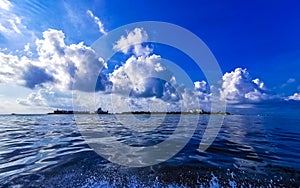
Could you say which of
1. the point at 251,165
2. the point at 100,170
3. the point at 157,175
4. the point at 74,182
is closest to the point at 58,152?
the point at 100,170

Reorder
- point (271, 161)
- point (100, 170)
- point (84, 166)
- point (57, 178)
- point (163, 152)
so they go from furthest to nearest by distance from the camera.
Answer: point (163, 152), point (271, 161), point (84, 166), point (100, 170), point (57, 178)

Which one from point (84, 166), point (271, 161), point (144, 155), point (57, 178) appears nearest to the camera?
point (57, 178)

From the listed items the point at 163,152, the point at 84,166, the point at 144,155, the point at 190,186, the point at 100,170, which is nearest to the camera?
the point at 190,186

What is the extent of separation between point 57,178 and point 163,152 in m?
6.46

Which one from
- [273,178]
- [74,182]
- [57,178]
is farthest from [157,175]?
[273,178]

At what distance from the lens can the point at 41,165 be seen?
31.3 feet

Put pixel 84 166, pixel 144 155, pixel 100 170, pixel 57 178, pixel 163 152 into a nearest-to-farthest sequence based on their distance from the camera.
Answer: pixel 57 178
pixel 100 170
pixel 84 166
pixel 144 155
pixel 163 152

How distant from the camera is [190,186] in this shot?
24.0ft

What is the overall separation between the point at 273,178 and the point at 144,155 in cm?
627

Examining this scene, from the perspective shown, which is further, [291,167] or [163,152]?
[163,152]

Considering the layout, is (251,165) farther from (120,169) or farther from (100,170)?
(100,170)

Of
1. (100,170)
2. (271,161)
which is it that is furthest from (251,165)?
(100,170)

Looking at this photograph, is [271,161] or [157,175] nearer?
[157,175]

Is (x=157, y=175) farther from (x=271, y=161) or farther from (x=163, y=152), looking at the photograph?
(x=271, y=161)
